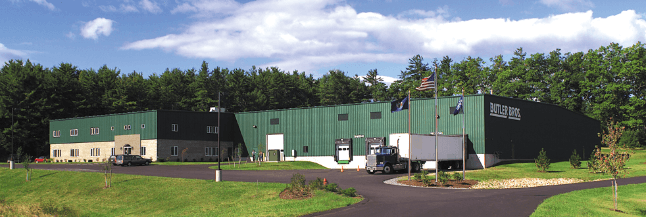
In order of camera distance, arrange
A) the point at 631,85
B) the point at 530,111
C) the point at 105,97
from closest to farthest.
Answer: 1. the point at 530,111
2. the point at 631,85
3. the point at 105,97

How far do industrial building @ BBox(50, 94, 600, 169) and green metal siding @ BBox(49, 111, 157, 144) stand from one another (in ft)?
0.49

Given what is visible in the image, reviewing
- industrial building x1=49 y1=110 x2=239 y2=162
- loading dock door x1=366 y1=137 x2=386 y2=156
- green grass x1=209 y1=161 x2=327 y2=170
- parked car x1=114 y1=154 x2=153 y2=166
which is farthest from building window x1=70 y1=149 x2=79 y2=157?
loading dock door x1=366 y1=137 x2=386 y2=156

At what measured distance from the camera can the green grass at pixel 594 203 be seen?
18750 mm

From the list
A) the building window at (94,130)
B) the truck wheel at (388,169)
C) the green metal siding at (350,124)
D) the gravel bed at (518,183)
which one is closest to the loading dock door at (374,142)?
the green metal siding at (350,124)

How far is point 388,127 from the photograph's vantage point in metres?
58.4

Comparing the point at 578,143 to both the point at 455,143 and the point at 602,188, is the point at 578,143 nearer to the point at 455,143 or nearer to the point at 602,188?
the point at 455,143

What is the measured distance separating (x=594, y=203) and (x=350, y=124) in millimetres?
41162

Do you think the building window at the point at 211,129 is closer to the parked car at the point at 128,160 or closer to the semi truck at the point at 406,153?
the parked car at the point at 128,160

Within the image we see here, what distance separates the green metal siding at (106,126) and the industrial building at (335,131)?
149mm

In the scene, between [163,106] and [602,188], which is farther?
[163,106]

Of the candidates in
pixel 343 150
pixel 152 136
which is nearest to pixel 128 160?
pixel 152 136

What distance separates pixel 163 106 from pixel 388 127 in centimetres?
6653

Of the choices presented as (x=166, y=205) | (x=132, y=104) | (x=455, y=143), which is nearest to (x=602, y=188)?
(x=455, y=143)

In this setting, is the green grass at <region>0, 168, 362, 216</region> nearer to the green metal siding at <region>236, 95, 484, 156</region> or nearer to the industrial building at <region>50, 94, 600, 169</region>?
the industrial building at <region>50, 94, 600, 169</region>
